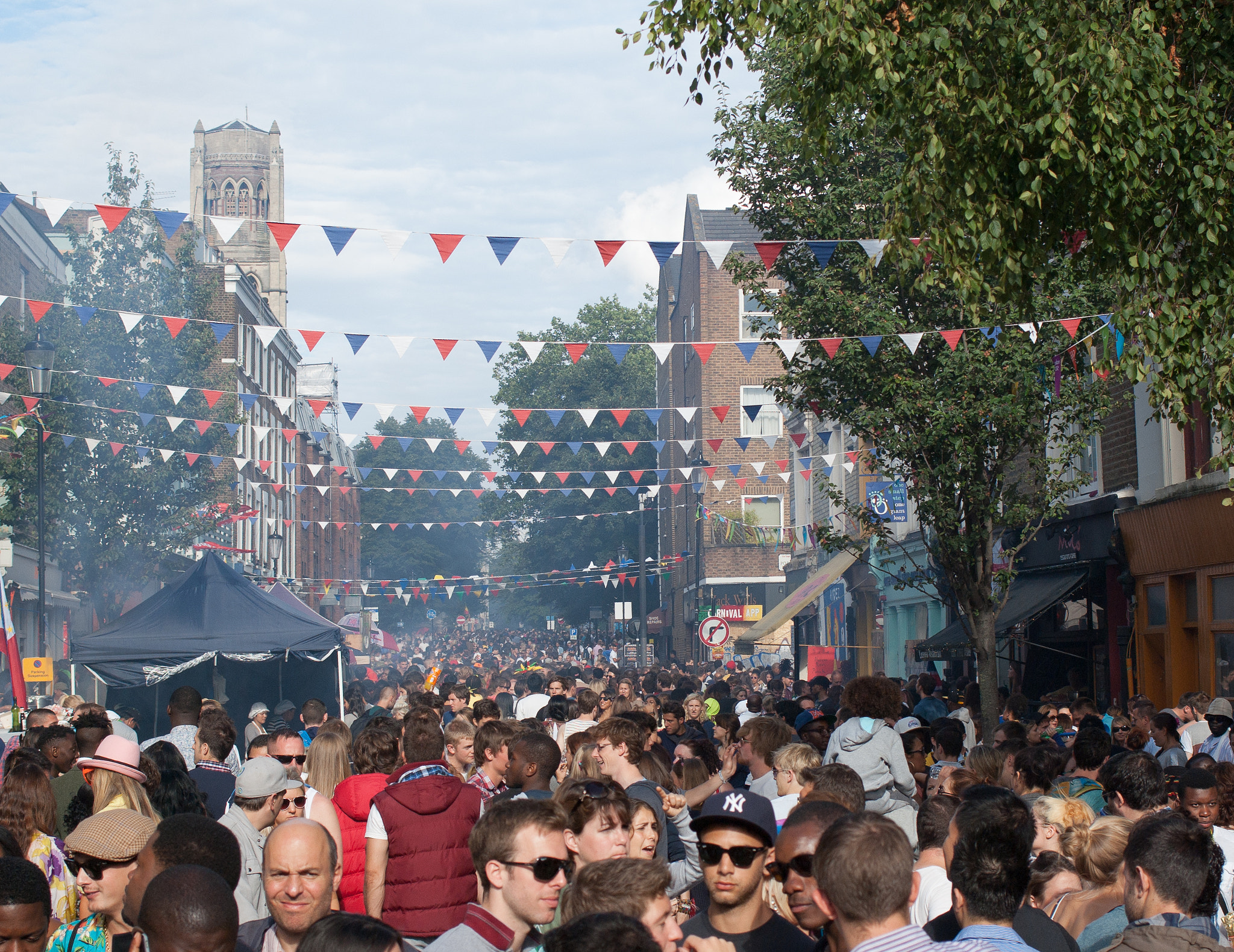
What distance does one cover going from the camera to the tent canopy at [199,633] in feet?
57.5

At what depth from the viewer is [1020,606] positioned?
19.0m

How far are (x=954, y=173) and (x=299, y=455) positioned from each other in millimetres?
59588

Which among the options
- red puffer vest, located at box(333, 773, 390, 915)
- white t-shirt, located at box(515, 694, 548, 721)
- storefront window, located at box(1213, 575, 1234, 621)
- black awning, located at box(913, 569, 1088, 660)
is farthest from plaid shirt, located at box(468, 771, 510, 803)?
storefront window, located at box(1213, 575, 1234, 621)

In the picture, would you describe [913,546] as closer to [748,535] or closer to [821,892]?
[748,535]

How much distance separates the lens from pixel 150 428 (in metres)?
26.5

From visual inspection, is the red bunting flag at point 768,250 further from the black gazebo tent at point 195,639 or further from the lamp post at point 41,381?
the lamp post at point 41,381

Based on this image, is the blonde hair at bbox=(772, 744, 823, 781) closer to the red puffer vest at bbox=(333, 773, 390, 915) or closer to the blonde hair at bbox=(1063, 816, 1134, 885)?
the blonde hair at bbox=(1063, 816, 1134, 885)

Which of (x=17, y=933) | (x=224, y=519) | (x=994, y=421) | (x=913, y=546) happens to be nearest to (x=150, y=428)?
(x=224, y=519)

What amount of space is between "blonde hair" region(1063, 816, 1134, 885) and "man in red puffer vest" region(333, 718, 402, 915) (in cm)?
307

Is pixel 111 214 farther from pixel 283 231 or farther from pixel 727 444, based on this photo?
pixel 727 444

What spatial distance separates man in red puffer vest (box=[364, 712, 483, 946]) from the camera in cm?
574

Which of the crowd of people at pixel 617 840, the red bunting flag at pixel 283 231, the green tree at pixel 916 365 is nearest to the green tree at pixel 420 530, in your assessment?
the green tree at pixel 916 365

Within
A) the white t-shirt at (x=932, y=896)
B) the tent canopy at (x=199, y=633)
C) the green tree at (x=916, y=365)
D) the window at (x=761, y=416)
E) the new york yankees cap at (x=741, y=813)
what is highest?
the window at (x=761, y=416)

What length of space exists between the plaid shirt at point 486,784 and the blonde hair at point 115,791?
2336mm
